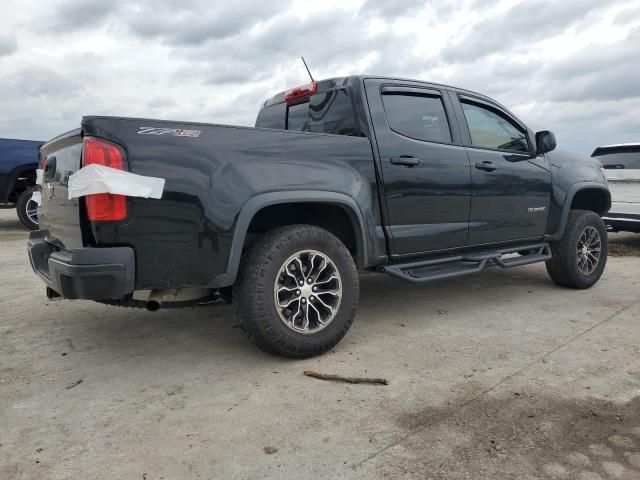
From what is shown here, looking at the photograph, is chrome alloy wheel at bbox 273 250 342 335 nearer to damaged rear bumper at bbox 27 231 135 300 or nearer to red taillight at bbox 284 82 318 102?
damaged rear bumper at bbox 27 231 135 300

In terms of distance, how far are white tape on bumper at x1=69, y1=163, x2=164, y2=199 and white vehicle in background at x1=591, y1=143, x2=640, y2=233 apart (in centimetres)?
699

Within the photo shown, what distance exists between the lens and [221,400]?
9.41ft

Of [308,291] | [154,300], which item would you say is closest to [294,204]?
[308,291]

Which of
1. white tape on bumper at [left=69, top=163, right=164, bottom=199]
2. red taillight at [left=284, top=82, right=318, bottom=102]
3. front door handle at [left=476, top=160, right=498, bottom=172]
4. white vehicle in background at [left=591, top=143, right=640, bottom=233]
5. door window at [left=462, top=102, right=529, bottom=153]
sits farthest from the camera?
white vehicle in background at [left=591, top=143, right=640, bottom=233]

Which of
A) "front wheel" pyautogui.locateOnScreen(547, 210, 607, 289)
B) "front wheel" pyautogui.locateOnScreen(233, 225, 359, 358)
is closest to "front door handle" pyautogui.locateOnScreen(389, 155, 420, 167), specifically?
"front wheel" pyautogui.locateOnScreen(233, 225, 359, 358)

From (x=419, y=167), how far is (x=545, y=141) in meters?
1.73

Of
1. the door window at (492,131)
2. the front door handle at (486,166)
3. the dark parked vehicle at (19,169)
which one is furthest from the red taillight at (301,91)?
the dark parked vehicle at (19,169)

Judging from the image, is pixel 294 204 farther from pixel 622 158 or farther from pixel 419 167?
pixel 622 158

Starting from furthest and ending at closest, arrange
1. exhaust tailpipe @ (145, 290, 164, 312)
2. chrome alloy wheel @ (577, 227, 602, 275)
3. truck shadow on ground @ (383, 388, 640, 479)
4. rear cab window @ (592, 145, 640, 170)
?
1. rear cab window @ (592, 145, 640, 170)
2. chrome alloy wheel @ (577, 227, 602, 275)
3. exhaust tailpipe @ (145, 290, 164, 312)
4. truck shadow on ground @ (383, 388, 640, 479)

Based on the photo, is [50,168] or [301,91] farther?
[301,91]

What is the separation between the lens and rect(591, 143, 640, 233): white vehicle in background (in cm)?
754

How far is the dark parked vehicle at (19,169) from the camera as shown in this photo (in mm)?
9383

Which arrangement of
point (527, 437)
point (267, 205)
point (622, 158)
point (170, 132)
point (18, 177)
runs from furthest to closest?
point (18, 177), point (622, 158), point (267, 205), point (170, 132), point (527, 437)

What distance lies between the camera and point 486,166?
4.49 metres
